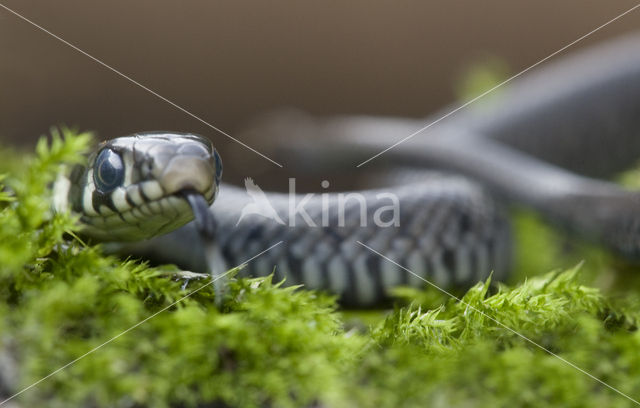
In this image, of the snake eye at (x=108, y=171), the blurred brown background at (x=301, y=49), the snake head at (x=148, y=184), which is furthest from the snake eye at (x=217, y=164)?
the blurred brown background at (x=301, y=49)

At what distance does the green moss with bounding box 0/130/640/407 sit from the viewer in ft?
2.72

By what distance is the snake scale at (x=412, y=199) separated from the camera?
1.08 m

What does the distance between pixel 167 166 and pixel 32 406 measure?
16.4 inches

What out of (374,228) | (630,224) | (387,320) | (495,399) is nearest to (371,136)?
(374,228)

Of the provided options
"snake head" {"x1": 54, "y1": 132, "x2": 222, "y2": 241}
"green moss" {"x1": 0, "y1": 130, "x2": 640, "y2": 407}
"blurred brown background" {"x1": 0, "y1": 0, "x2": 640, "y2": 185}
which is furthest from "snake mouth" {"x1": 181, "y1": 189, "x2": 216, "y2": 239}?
"blurred brown background" {"x1": 0, "y1": 0, "x2": 640, "y2": 185}

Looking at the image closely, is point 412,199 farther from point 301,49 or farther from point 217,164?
point 301,49

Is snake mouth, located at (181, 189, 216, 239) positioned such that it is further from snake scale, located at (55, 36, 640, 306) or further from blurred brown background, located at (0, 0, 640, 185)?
blurred brown background, located at (0, 0, 640, 185)

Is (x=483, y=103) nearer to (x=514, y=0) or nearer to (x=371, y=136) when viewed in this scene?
(x=371, y=136)

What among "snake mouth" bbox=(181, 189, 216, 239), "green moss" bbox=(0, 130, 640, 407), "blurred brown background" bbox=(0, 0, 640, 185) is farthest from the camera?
"blurred brown background" bbox=(0, 0, 640, 185)

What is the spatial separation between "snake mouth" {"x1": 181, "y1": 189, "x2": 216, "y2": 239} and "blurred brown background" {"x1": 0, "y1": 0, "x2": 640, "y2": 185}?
4.31 m

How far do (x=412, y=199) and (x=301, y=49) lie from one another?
14.5 ft

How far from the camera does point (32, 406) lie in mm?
801

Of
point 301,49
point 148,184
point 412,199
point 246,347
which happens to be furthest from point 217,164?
point 301,49

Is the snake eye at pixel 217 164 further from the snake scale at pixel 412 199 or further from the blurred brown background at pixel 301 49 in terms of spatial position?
the blurred brown background at pixel 301 49
